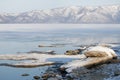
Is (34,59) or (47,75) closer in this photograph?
(47,75)

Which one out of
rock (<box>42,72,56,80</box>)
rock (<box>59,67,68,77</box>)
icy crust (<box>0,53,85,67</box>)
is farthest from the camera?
icy crust (<box>0,53,85,67</box>)

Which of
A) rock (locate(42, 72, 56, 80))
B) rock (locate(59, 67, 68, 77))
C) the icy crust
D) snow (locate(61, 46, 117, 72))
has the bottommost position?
rock (locate(42, 72, 56, 80))

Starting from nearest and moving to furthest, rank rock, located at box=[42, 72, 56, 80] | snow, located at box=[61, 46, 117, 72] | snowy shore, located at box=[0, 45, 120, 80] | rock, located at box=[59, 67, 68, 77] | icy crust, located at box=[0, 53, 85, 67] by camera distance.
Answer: snowy shore, located at box=[0, 45, 120, 80]
rock, located at box=[42, 72, 56, 80]
rock, located at box=[59, 67, 68, 77]
snow, located at box=[61, 46, 117, 72]
icy crust, located at box=[0, 53, 85, 67]

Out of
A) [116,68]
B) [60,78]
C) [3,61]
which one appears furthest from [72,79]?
[3,61]

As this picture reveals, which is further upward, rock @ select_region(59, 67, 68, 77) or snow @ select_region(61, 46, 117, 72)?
snow @ select_region(61, 46, 117, 72)

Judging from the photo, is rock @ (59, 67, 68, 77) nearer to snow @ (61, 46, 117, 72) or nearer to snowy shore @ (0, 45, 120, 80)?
snowy shore @ (0, 45, 120, 80)

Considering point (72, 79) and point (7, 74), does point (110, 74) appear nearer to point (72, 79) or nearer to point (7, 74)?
point (72, 79)

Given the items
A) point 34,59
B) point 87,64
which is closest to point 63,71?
point 87,64

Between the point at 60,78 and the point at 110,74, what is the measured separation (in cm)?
497

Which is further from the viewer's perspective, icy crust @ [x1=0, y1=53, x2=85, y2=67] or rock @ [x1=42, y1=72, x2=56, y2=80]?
icy crust @ [x1=0, y1=53, x2=85, y2=67]

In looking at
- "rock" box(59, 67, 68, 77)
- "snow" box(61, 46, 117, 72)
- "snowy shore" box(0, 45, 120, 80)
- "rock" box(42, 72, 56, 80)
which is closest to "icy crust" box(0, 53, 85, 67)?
"snowy shore" box(0, 45, 120, 80)

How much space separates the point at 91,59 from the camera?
39969 millimetres

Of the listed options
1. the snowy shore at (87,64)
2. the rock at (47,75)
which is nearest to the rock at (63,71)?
the snowy shore at (87,64)

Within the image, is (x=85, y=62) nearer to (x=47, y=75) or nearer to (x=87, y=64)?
(x=87, y=64)
